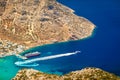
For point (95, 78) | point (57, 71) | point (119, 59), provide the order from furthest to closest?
1. point (119, 59)
2. point (57, 71)
3. point (95, 78)

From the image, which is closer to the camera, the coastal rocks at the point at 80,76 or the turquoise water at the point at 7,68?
the coastal rocks at the point at 80,76

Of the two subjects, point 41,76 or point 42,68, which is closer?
point 41,76

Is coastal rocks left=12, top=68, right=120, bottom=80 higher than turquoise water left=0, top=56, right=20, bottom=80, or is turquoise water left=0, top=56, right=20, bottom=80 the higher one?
turquoise water left=0, top=56, right=20, bottom=80

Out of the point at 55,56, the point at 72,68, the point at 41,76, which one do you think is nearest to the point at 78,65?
the point at 72,68

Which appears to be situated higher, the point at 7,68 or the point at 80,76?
the point at 7,68

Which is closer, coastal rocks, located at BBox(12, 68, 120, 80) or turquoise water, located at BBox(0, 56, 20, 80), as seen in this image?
coastal rocks, located at BBox(12, 68, 120, 80)

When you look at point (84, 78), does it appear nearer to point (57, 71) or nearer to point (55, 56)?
point (57, 71)

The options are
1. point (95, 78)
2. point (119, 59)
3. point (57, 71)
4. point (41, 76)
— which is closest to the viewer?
point (95, 78)

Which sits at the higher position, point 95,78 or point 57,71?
point 57,71

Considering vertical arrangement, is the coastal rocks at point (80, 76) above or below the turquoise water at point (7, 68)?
below

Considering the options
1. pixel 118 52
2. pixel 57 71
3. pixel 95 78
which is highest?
pixel 118 52

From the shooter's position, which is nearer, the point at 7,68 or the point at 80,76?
the point at 80,76
